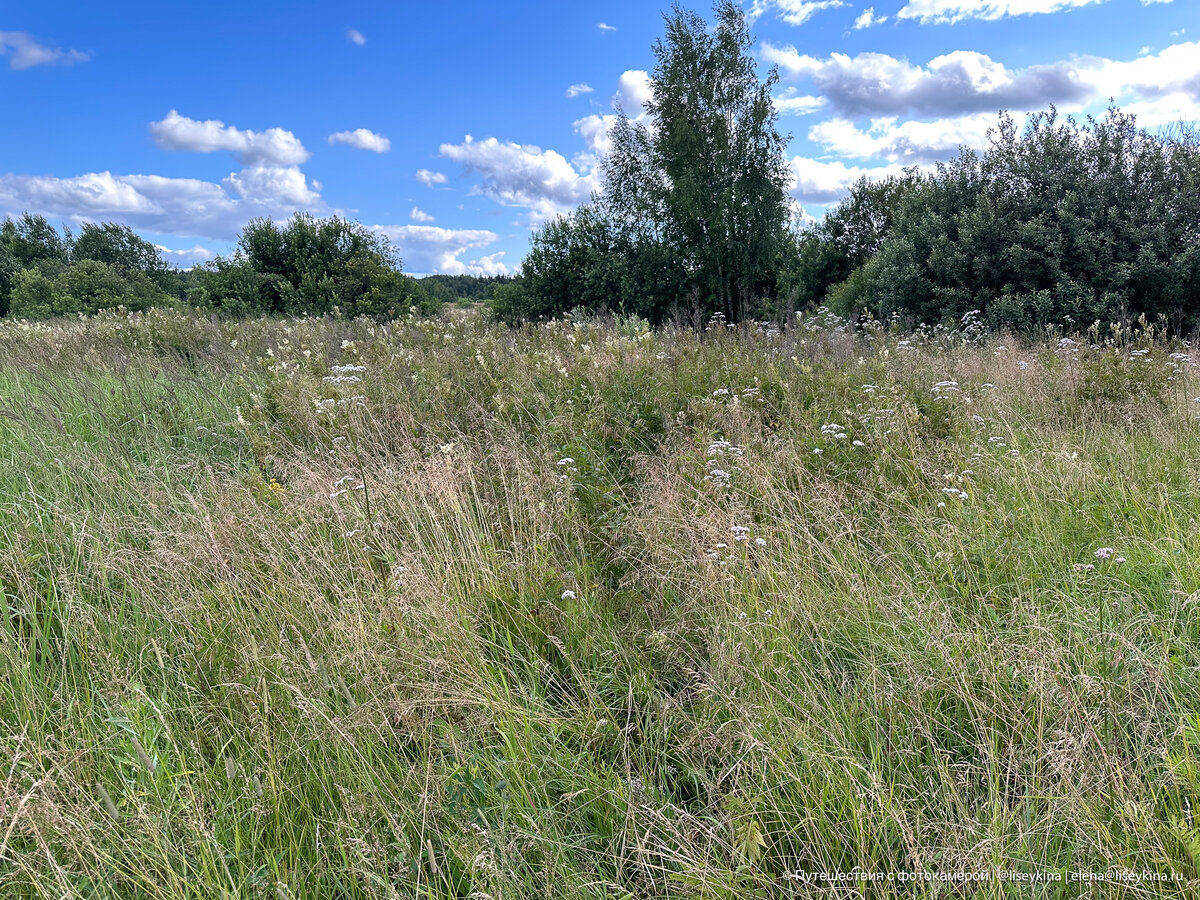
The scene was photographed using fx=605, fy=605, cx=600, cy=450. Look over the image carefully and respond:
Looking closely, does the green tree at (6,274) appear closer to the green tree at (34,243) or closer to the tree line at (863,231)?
the green tree at (34,243)

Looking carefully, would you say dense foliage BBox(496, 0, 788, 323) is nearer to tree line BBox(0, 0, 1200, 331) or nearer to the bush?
tree line BBox(0, 0, 1200, 331)

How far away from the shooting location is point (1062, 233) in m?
11.8

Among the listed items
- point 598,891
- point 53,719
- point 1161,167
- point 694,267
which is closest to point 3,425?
point 53,719

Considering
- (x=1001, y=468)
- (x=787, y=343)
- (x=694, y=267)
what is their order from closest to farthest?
(x=1001, y=468)
(x=787, y=343)
(x=694, y=267)

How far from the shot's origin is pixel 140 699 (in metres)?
2.24

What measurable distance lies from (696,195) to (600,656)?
2021cm

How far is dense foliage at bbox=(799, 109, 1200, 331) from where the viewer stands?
1133 cm

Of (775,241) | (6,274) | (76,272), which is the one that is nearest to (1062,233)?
(775,241)

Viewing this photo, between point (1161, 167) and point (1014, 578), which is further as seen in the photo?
point (1161, 167)


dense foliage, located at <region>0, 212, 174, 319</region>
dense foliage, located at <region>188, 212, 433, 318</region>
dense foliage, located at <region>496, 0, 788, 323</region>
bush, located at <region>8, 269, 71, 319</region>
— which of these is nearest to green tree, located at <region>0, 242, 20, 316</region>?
dense foliage, located at <region>0, 212, 174, 319</region>

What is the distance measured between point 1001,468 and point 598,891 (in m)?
3.56

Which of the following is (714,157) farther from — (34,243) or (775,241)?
(34,243)

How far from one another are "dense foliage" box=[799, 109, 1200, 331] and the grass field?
8.70 meters

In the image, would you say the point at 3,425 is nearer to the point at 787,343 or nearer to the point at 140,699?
the point at 140,699
